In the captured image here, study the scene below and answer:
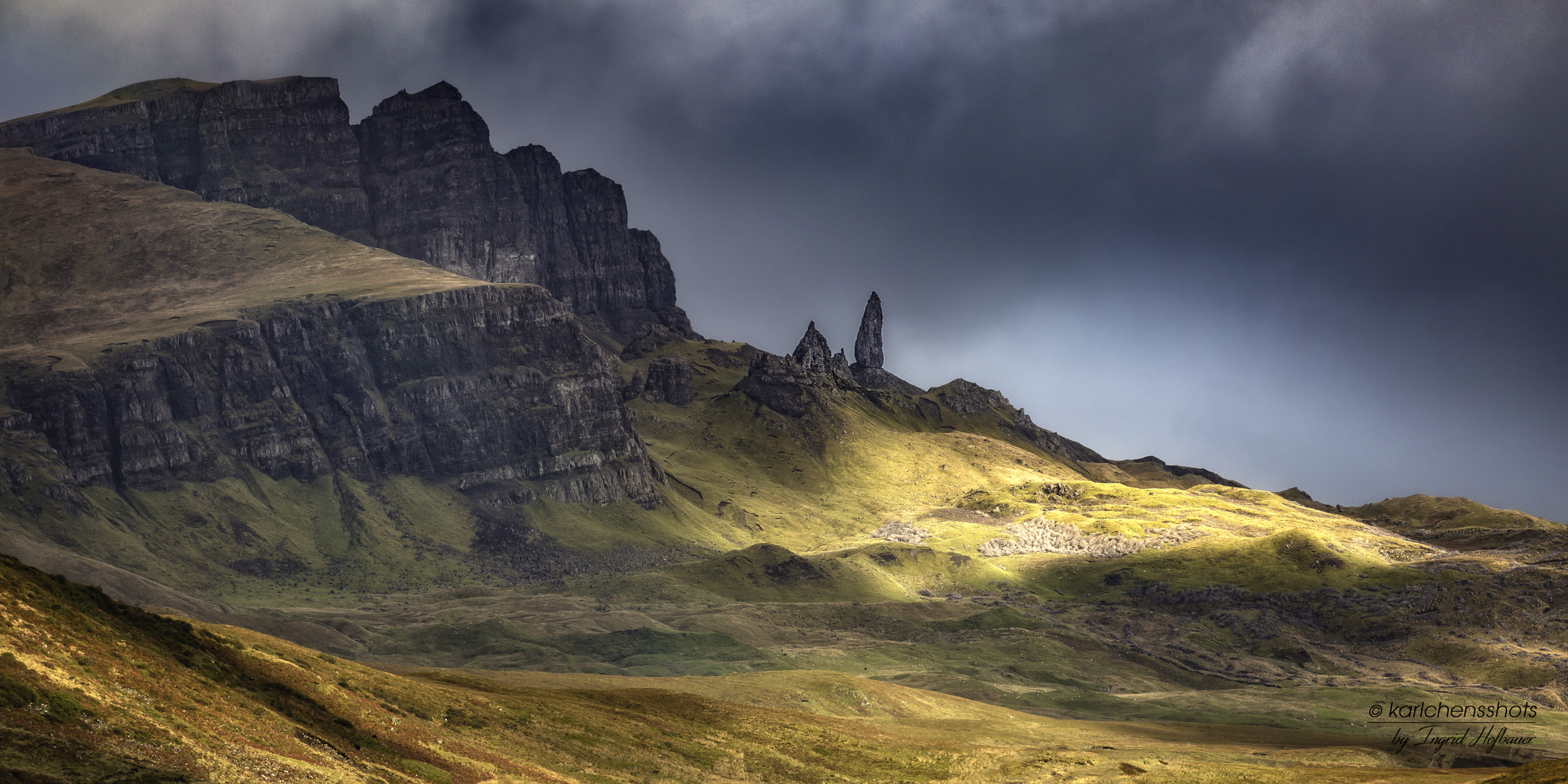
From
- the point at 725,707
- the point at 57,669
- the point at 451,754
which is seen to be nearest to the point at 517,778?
the point at 451,754

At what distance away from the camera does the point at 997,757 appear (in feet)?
339

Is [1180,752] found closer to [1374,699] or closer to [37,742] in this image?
[1374,699]

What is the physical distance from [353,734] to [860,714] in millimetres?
72792

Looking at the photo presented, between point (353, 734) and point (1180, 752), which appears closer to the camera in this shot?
point (353, 734)

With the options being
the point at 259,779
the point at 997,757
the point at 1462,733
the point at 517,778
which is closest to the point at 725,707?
the point at 997,757

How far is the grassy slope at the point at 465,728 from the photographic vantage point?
5166 centimetres

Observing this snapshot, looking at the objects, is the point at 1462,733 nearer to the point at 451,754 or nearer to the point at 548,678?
the point at 548,678

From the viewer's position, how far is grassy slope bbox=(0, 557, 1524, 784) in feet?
169

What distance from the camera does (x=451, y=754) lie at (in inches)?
2771

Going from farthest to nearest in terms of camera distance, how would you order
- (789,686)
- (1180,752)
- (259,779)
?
(789,686) → (1180,752) → (259,779)

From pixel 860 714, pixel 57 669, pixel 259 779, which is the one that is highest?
pixel 57 669

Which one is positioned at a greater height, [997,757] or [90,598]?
[90,598]

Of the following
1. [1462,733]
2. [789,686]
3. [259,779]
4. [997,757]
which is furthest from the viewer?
[1462,733]

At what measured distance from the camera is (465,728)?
7931 cm
